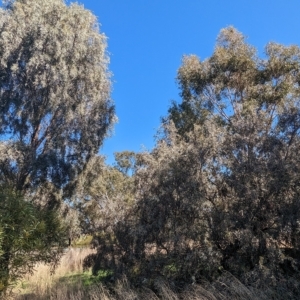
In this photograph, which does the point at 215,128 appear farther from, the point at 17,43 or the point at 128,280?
the point at 17,43

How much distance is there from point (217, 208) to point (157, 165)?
6.52 feet

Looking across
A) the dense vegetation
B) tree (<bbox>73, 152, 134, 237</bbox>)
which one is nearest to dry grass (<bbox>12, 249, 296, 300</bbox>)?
the dense vegetation

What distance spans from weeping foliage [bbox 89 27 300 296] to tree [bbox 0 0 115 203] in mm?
4461

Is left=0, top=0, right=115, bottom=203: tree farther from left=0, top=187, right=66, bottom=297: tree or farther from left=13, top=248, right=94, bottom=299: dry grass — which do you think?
left=0, top=187, right=66, bottom=297: tree

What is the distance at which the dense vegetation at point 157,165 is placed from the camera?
329 inches

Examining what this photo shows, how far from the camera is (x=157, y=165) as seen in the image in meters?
9.57

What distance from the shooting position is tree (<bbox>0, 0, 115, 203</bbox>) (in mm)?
13031

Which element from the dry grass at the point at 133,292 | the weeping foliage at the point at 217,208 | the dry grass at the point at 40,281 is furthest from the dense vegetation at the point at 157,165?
the dry grass at the point at 40,281

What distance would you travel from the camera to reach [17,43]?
13.3 meters

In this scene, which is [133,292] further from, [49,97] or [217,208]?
[49,97]

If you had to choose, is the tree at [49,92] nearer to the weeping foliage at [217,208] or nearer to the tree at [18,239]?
the tree at [18,239]

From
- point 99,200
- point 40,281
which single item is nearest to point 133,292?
point 40,281

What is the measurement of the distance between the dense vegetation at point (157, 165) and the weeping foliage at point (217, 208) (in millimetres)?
30

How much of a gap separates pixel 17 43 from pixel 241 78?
31.2 feet
